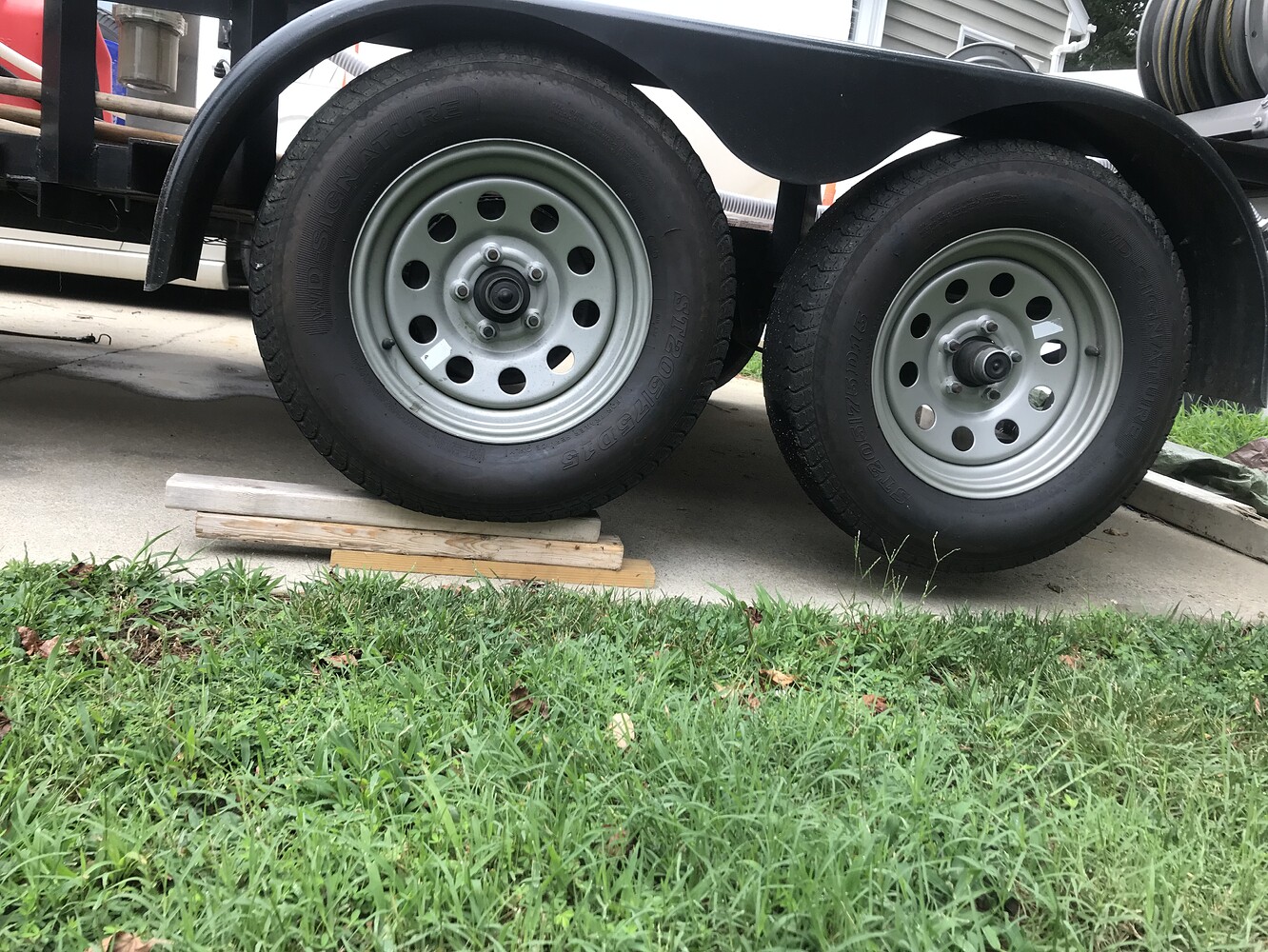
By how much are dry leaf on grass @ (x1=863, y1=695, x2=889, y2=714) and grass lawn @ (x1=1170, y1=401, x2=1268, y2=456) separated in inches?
162

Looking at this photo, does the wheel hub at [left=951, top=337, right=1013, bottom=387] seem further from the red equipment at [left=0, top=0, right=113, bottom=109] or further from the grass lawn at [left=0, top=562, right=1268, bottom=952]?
the red equipment at [left=0, top=0, right=113, bottom=109]

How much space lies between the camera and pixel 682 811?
133cm

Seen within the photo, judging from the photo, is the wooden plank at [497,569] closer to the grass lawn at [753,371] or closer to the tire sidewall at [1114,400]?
the tire sidewall at [1114,400]

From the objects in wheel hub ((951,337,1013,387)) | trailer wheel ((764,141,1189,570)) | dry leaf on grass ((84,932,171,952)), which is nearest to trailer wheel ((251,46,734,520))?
trailer wheel ((764,141,1189,570))

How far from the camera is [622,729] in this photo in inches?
61.6

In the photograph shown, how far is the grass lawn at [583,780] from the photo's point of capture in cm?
115

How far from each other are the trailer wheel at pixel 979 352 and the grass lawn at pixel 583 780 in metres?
0.53

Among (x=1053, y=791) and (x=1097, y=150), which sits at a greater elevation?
(x=1097, y=150)

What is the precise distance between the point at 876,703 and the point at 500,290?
1.34m

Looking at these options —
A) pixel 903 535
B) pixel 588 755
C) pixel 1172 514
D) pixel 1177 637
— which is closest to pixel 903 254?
pixel 903 535

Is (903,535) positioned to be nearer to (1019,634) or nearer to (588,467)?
(1019,634)

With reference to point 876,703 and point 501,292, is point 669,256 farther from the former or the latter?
point 876,703

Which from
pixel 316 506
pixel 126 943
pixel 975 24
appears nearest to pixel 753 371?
pixel 975 24

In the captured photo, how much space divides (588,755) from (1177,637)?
1.69m
